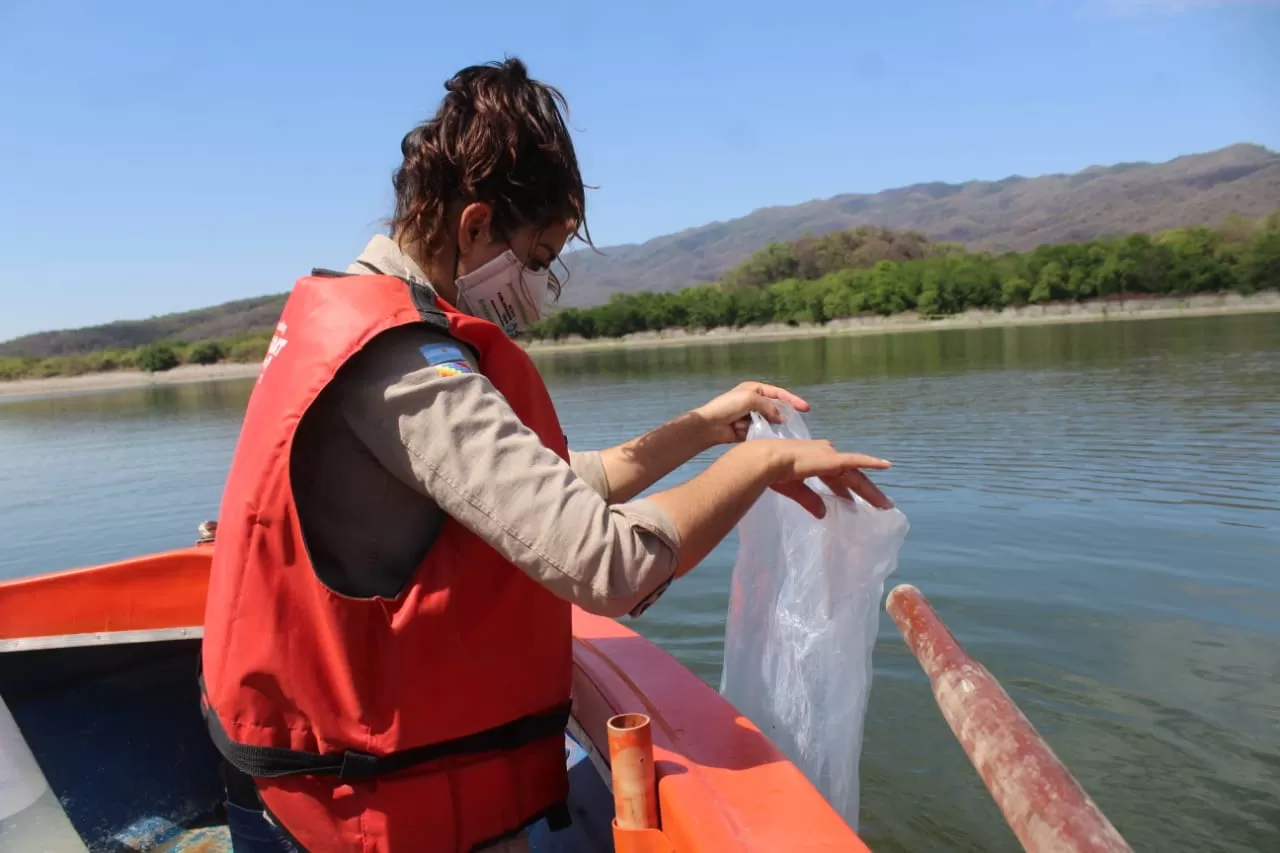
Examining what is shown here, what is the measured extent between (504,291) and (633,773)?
2.42 ft

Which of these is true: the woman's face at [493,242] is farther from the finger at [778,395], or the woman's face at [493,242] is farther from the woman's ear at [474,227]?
the finger at [778,395]

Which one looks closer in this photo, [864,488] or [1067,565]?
[864,488]

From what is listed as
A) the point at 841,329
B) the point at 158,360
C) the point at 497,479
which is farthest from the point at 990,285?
the point at 497,479

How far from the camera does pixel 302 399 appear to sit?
123 cm

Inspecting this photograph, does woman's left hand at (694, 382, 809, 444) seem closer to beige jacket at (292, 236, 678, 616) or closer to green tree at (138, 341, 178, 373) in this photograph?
beige jacket at (292, 236, 678, 616)

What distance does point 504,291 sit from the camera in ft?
4.92

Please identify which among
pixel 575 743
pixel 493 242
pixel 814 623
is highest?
pixel 493 242

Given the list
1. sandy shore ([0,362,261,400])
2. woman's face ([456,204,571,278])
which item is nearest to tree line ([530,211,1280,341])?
sandy shore ([0,362,261,400])

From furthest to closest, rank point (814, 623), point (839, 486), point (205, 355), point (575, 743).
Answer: point (205, 355)
point (575, 743)
point (814, 623)
point (839, 486)

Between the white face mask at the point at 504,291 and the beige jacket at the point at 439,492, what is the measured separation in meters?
0.20

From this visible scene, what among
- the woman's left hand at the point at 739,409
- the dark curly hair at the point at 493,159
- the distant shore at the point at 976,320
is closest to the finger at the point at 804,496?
the woman's left hand at the point at 739,409

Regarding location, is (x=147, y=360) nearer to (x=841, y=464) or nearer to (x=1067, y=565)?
(x=1067, y=565)

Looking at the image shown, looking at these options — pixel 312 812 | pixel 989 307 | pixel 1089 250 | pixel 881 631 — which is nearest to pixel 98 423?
pixel 881 631

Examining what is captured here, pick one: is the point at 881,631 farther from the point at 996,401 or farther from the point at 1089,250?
the point at 1089,250
